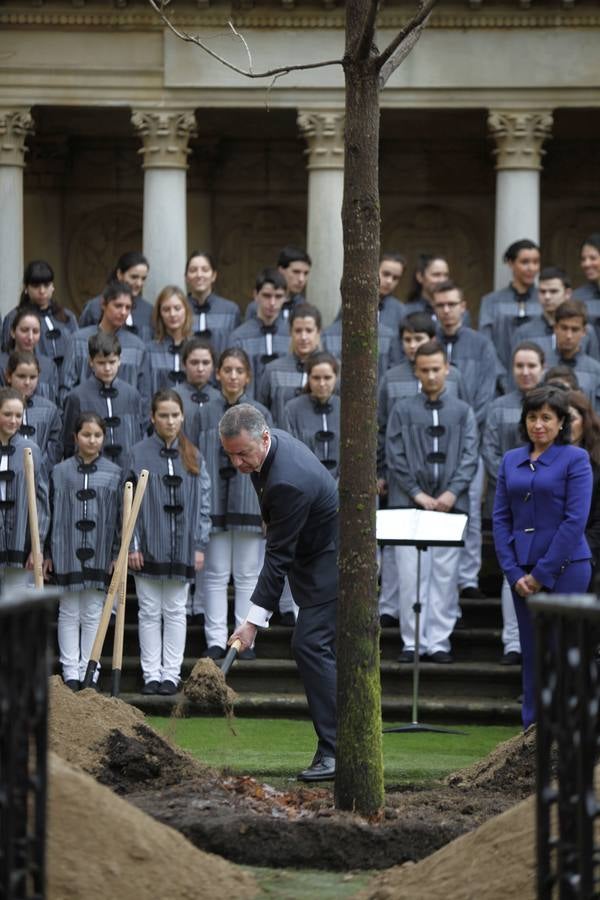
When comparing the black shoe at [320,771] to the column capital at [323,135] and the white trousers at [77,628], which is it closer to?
the white trousers at [77,628]

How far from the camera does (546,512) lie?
36.2ft

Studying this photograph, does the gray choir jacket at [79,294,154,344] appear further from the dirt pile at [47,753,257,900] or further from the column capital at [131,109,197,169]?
the dirt pile at [47,753,257,900]

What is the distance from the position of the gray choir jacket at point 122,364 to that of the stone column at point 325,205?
3.78 meters

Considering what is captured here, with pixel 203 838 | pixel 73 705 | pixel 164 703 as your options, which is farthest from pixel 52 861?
pixel 164 703

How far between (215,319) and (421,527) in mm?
4155

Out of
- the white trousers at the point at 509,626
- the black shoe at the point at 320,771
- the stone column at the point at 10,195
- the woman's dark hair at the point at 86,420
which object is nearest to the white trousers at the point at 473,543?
the white trousers at the point at 509,626

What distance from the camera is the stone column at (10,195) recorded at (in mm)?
18734

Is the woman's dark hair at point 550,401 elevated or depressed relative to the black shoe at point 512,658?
elevated

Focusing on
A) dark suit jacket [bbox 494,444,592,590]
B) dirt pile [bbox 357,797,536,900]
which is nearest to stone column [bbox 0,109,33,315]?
dark suit jacket [bbox 494,444,592,590]

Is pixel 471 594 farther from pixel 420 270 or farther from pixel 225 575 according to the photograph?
pixel 420 270

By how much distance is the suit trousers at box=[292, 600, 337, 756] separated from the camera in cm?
1050

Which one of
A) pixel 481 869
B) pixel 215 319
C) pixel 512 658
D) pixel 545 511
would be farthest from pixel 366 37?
pixel 215 319

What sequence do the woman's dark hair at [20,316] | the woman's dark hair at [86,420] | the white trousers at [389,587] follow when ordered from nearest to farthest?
1. the woman's dark hair at [86,420]
2. the white trousers at [389,587]
3. the woman's dark hair at [20,316]

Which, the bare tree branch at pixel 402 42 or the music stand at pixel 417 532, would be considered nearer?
the bare tree branch at pixel 402 42
